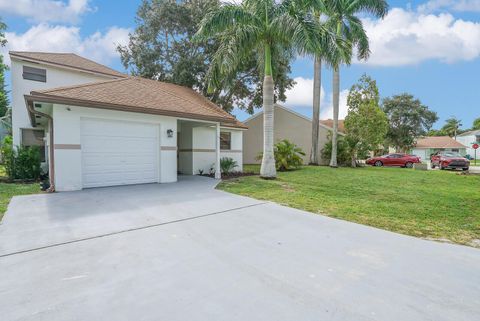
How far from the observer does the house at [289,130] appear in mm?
22353

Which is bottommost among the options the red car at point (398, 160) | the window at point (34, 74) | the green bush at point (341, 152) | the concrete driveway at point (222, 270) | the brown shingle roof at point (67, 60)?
the concrete driveway at point (222, 270)

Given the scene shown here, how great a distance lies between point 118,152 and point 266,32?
7299 mm

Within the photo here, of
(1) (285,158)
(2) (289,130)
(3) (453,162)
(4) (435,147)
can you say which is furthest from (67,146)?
(4) (435,147)

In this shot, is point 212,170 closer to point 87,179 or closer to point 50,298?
point 87,179

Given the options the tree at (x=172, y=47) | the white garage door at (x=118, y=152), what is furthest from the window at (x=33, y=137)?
the tree at (x=172, y=47)

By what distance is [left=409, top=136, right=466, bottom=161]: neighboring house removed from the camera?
45.9 meters

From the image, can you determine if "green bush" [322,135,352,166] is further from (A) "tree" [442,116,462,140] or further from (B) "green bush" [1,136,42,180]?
(A) "tree" [442,116,462,140]

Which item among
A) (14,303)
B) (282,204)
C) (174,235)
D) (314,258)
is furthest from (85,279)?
(282,204)

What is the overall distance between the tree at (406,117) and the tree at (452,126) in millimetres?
32105

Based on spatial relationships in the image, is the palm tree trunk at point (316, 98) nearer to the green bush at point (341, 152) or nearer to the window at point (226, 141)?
the green bush at point (341, 152)

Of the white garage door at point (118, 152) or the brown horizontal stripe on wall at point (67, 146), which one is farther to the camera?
the white garage door at point (118, 152)

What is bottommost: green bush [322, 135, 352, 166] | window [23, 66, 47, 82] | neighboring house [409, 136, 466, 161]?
green bush [322, 135, 352, 166]

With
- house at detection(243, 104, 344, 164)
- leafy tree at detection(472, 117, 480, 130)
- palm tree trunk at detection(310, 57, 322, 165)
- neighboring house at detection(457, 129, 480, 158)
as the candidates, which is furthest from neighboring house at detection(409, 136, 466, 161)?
palm tree trunk at detection(310, 57, 322, 165)

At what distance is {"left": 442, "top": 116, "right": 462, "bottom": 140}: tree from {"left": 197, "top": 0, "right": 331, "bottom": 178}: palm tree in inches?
2765
